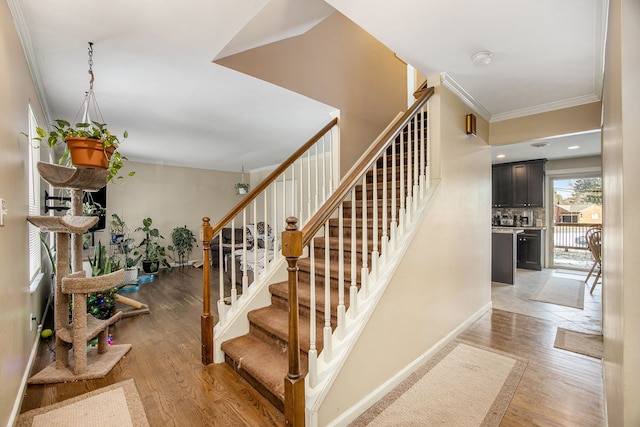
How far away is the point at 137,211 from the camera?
6.47m

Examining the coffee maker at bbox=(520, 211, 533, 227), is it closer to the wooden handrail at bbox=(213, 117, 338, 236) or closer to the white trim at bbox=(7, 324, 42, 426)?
the wooden handrail at bbox=(213, 117, 338, 236)

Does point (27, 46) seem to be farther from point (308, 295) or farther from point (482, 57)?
point (482, 57)

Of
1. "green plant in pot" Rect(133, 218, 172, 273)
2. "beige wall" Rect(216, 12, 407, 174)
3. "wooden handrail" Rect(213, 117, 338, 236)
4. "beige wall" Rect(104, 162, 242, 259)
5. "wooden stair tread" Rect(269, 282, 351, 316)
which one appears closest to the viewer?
"wooden stair tread" Rect(269, 282, 351, 316)

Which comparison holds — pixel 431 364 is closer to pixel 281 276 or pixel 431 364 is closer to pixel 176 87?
pixel 281 276

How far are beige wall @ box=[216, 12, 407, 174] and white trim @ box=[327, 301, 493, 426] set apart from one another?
6.66 ft

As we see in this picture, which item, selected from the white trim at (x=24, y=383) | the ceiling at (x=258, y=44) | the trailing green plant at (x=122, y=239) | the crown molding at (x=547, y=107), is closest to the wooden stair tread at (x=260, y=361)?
the white trim at (x=24, y=383)

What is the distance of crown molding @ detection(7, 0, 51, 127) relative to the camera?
1.73m

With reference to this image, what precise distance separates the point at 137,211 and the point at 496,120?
697cm

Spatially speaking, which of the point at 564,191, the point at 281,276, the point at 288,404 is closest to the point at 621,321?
the point at 288,404

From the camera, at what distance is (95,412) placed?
178 cm

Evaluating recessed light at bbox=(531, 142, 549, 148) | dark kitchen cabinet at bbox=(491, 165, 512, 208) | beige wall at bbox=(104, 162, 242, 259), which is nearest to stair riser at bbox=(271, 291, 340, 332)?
recessed light at bbox=(531, 142, 549, 148)

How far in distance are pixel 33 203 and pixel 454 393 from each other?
386 cm

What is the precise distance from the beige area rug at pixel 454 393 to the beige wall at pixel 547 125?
2378mm

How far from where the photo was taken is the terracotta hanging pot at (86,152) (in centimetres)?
189
